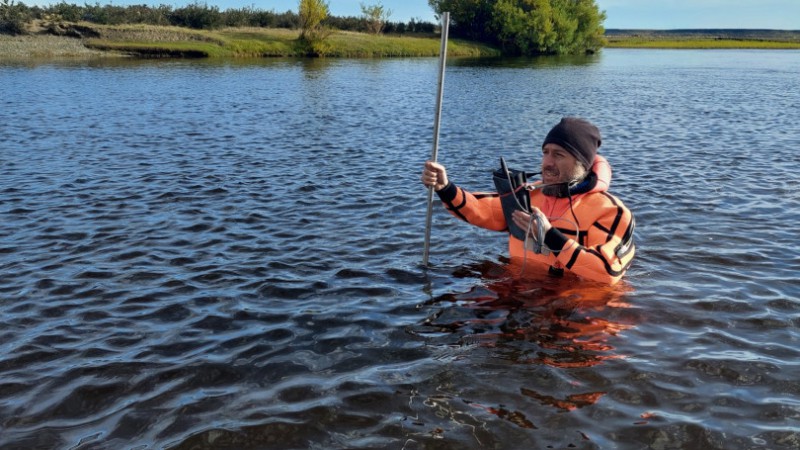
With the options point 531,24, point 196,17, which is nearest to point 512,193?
point 196,17

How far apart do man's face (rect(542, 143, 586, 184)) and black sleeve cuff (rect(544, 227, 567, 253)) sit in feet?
3.04

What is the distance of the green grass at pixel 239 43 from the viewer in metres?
82.6

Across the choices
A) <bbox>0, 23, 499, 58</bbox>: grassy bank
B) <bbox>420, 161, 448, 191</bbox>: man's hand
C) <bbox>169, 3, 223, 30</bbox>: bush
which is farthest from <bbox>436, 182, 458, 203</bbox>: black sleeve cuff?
<bbox>169, 3, 223, 30</bbox>: bush

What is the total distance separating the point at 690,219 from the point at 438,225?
18.0 ft

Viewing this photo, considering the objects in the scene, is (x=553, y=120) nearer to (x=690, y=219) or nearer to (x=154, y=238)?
(x=690, y=219)

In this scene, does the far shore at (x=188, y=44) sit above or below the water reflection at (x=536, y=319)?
above

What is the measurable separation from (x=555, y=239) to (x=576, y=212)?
0.81 m

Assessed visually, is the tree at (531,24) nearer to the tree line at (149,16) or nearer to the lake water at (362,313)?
the tree line at (149,16)

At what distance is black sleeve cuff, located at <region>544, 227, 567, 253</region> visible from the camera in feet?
26.2

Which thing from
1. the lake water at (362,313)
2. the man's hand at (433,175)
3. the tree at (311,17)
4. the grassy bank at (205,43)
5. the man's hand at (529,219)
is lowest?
the lake water at (362,313)

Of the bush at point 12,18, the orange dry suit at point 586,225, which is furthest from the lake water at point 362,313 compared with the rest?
the bush at point 12,18

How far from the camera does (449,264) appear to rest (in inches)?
435

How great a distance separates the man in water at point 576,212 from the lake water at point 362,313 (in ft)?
2.88

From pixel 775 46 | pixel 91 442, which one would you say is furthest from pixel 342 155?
pixel 775 46
